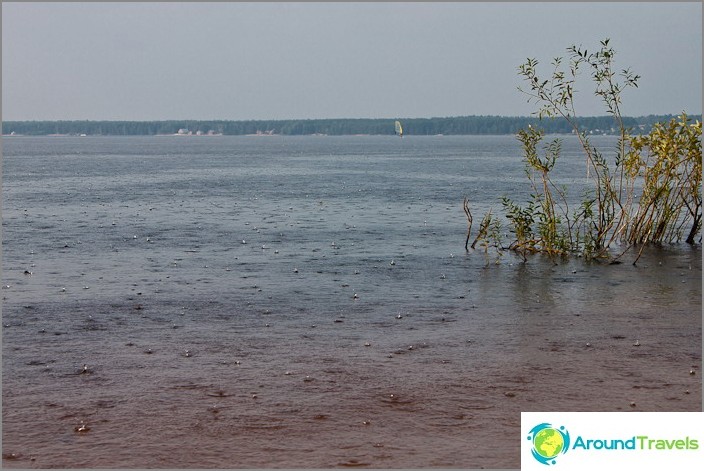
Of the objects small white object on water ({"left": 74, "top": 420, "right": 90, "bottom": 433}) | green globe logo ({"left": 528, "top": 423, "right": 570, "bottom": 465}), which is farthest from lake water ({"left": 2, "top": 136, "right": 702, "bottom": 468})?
green globe logo ({"left": 528, "top": 423, "right": 570, "bottom": 465})

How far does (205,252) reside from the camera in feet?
73.6

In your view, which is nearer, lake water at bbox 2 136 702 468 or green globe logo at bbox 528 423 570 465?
green globe logo at bbox 528 423 570 465

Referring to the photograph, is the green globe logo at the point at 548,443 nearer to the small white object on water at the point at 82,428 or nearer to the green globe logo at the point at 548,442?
the green globe logo at the point at 548,442

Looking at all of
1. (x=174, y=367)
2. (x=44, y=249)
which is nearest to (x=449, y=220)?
(x=44, y=249)

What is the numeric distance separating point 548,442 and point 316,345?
541cm

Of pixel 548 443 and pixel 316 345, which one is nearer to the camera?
pixel 548 443

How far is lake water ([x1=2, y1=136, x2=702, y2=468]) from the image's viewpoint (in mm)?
9273

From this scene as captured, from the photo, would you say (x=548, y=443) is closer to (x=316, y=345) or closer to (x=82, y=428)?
(x=82, y=428)

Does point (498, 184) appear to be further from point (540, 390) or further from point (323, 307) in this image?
point (540, 390)

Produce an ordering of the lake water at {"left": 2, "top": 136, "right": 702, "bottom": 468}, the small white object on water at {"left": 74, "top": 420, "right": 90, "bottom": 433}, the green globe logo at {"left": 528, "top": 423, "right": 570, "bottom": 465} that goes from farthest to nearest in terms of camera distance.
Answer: the small white object on water at {"left": 74, "top": 420, "right": 90, "bottom": 433}, the lake water at {"left": 2, "top": 136, "right": 702, "bottom": 468}, the green globe logo at {"left": 528, "top": 423, "right": 570, "bottom": 465}

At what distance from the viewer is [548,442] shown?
26.5 feet

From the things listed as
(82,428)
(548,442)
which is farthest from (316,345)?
(548,442)

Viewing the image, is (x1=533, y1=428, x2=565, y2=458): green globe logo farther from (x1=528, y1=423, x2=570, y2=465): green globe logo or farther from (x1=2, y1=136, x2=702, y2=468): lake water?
(x1=2, y1=136, x2=702, y2=468): lake water

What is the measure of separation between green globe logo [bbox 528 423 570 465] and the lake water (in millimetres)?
534
